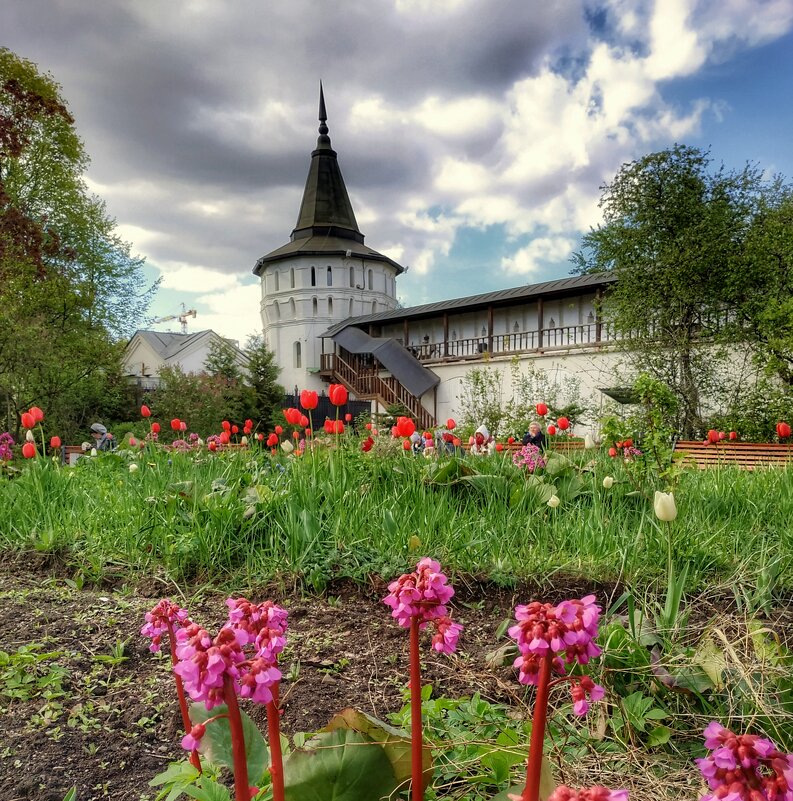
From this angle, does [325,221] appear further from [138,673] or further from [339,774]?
[339,774]

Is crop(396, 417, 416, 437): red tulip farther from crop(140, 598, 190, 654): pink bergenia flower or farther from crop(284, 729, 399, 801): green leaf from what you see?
crop(284, 729, 399, 801): green leaf

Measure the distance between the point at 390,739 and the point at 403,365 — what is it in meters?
23.7

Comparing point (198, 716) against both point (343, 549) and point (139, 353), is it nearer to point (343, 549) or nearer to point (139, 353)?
point (343, 549)

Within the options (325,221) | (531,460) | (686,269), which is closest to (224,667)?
(531,460)

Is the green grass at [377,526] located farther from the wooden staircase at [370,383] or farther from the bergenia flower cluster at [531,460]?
the wooden staircase at [370,383]

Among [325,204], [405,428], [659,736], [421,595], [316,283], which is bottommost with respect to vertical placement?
[659,736]

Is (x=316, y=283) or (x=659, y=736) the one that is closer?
(x=659, y=736)

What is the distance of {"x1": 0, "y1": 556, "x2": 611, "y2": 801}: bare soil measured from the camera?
1396mm

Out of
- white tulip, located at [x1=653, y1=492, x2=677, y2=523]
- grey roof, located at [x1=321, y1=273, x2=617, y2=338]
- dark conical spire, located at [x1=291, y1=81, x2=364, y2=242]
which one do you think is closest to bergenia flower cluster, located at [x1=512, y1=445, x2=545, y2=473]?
white tulip, located at [x1=653, y1=492, x2=677, y2=523]

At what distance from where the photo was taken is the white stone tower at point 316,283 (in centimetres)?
3444

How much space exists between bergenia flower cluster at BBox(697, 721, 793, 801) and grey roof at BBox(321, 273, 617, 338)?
1770 cm

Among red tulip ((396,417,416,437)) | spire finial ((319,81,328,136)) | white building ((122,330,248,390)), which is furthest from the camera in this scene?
spire finial ((319,81,328,136))

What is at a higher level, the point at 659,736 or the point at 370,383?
the point at 370,383

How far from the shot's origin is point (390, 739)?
1034 millimetres
